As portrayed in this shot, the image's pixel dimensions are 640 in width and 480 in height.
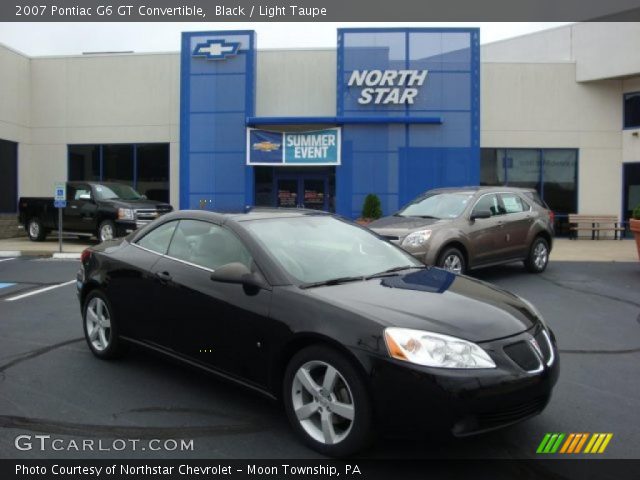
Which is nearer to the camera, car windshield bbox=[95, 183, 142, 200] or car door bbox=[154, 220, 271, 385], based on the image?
car door bbox=[154, 220, 271, 385]

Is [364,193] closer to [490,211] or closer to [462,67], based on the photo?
[462,67]

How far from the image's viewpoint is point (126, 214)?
53.3ft

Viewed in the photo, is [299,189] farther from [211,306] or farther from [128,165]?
[211,306]

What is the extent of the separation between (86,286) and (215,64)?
15715 millimetres

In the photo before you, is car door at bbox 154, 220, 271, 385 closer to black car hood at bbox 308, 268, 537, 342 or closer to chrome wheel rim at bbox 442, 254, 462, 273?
black car hood at bbox 308, 268, 537, 342

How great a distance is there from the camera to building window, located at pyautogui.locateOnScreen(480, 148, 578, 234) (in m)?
21.3

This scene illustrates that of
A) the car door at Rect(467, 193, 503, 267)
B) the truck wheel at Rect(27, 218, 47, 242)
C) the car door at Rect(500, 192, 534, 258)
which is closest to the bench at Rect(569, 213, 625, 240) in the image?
the car door at Rect(500, 192, 534, 258)

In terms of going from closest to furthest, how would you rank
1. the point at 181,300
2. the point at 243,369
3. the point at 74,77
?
1. the point at 243,369
2. the point at 181,300
3. the point at 74,77

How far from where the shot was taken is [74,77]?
22234 mm

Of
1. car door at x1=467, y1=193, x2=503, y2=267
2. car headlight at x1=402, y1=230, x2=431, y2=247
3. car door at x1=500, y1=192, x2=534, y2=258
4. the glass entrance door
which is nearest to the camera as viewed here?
car headlight at x1=402, y1=230, x2=431, y2=247

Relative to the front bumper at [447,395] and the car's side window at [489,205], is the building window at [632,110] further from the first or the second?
the front bumper at [447,395]

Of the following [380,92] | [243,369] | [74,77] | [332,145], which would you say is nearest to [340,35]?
[380,92]

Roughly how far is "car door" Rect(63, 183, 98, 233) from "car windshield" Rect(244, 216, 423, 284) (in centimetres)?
1337

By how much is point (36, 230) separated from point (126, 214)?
13.0 feet
